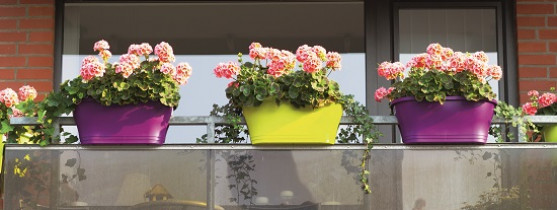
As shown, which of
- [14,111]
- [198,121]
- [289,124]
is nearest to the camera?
[289,124]

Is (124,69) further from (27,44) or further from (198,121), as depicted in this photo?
(27,44)

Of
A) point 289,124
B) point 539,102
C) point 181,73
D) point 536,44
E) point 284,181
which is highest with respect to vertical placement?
point 536,44

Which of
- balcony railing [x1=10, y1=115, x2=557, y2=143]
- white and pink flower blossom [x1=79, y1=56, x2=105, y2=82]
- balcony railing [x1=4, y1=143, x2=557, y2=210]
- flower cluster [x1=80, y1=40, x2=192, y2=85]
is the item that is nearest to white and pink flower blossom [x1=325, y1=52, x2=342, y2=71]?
balcony railing [x1=10, y1=115, x2=557, y2=143]

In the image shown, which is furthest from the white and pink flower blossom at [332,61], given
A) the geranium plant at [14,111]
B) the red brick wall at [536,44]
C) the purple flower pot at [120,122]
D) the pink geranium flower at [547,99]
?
the red brick wall at [536,44]

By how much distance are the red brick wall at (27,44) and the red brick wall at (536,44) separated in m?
2.91

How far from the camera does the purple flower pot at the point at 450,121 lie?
4234 mm

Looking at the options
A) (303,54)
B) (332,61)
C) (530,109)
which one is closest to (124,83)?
(303,54)

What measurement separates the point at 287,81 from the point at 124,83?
2.50ft

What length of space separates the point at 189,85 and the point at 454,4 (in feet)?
5.77

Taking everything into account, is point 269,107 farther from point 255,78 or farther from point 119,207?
point 119,207

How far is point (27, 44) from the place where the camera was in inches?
218

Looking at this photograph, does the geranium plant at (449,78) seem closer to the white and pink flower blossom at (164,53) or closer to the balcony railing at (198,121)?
the balcony railing at (198,121)

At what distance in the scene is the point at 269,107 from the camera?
4215mm

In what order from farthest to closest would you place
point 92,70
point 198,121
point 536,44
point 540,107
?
1. point 536,44
2. point 540,107
3. point 198,121
4. point 92,70
